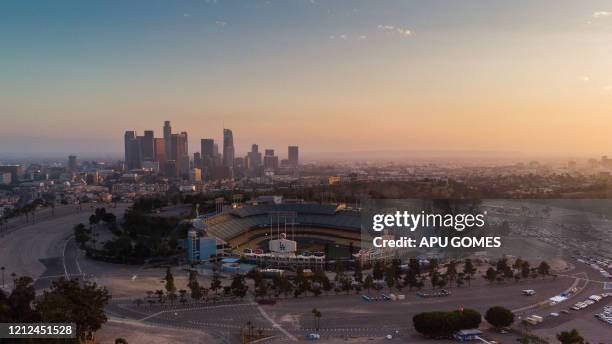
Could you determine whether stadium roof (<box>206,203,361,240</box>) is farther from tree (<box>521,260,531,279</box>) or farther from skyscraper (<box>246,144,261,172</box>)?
skyscraper (<box>246,144,261,172</box>)

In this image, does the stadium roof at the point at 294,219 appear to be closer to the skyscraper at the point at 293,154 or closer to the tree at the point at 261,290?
the tree at the point at 261,290

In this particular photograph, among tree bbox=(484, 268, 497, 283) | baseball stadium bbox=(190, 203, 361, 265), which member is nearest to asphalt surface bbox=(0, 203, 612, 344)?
tree bbox=(484, 268, 497, 283)

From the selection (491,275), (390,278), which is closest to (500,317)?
(390,278)

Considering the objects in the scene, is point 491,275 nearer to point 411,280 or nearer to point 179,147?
point 411,280

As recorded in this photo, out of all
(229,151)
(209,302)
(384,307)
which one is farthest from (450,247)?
(229,151)

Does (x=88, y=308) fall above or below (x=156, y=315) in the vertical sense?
above

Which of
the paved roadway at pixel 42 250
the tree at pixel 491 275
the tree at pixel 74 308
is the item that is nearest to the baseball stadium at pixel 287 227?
the paved roadway at pixel 42 250

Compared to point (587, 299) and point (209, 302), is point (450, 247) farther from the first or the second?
point (209, 302)
